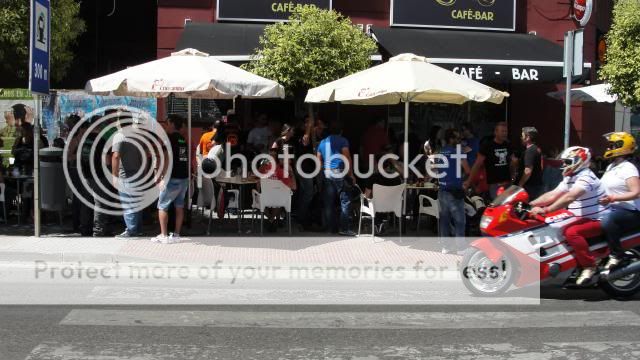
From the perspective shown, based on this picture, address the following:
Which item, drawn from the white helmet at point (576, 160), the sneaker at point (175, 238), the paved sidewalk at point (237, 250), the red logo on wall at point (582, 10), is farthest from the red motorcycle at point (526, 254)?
the red logo on wall at point (582, 10)

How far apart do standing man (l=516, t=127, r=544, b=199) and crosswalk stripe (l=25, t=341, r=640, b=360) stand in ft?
18.2

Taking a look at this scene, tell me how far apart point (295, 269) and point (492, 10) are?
8.82 meters

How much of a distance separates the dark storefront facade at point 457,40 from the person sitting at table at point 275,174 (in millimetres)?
2613

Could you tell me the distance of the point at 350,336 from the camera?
609 centimetres

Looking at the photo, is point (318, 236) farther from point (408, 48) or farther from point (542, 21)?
point (542, 21)

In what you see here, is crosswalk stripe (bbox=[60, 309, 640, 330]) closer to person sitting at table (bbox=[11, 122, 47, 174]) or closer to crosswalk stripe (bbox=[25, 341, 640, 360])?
crosswalk stripe (bbox=[25, 341, 640, 360])

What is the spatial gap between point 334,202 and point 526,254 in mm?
4531

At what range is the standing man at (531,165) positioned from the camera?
1109 centimetres

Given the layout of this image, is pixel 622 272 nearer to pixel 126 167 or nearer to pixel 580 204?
pixel 580 204

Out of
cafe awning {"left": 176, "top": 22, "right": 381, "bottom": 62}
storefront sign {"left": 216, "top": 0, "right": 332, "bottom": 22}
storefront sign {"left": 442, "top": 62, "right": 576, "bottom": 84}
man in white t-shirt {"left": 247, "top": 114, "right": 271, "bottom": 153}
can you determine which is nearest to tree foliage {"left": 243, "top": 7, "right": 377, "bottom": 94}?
cafe awning {"left": 176, "top": 22, "right": 381, "bottom": 62}

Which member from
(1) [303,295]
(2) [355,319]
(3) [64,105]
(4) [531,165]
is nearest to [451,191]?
(4) [531,165]

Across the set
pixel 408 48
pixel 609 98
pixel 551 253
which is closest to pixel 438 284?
pixel 551 253

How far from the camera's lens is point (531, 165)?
11141 millimetres

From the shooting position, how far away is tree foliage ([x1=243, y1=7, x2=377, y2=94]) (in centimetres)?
1245
